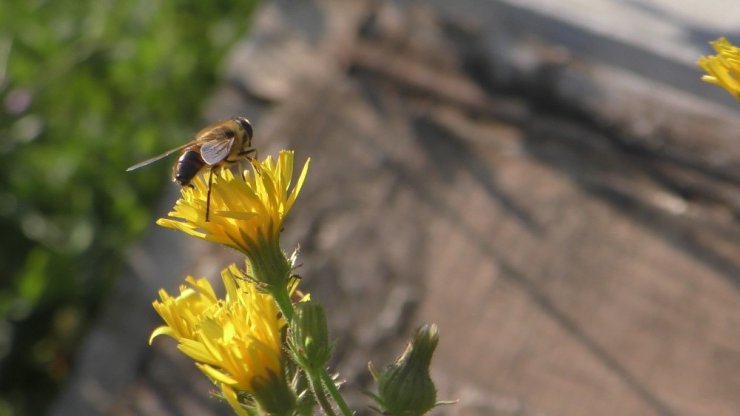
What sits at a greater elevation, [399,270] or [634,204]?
[634,204]

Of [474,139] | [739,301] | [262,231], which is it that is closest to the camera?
[262,231]

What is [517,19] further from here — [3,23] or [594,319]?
[3,23]

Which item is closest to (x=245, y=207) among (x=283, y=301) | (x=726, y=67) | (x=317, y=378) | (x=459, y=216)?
(x=283, y=301)

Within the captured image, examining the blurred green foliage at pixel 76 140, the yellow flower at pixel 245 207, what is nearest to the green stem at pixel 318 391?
the yellow flower at pixel 245 207

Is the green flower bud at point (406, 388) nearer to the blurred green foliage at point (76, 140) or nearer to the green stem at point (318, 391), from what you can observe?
the green stem at point (318, 391)

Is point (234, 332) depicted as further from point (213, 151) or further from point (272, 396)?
point (213, 151)

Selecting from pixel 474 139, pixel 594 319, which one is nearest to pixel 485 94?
pixel 474 139

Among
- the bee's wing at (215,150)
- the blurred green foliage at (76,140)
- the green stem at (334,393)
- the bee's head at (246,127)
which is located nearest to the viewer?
the green stem at (334,393)
